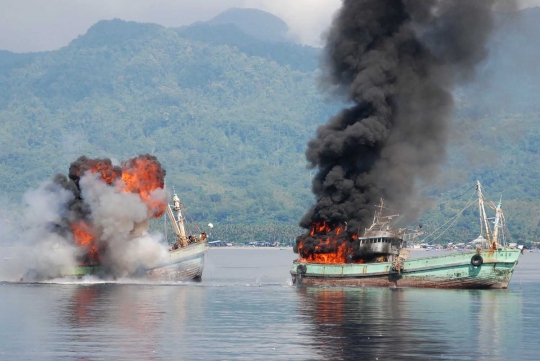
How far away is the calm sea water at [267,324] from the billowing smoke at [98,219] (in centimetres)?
930

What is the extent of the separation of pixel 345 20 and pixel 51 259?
45.3 meters

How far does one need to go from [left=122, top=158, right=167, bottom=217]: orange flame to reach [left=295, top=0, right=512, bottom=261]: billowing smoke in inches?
699

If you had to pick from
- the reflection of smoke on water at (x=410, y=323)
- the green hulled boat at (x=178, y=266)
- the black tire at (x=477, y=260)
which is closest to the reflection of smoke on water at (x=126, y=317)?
the green hulled boat at (x=178, y=266)

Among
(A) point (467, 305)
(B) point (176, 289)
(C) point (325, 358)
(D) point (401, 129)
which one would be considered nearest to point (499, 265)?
(A) point (467, 305)

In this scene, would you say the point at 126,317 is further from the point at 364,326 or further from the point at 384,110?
the point at 384,110

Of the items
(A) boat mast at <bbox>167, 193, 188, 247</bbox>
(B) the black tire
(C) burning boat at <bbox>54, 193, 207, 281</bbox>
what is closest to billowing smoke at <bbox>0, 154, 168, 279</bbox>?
(C) burning boat at <bbox>54, 193, 207, 281</bbox>

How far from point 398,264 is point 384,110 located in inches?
843

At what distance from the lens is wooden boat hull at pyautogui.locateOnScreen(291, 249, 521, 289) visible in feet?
340

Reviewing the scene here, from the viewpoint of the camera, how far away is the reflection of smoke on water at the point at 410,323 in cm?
6131

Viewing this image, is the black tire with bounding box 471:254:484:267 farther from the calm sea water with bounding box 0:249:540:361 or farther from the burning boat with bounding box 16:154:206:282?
the burning boat with bounding box 16:154:206:282

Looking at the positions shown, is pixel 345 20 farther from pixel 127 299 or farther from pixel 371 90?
pixel 127 299

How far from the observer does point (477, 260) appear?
338 feet

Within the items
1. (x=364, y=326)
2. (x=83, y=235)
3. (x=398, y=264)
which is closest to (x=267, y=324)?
(x=364, y=326)

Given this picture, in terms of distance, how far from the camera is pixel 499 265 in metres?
104
